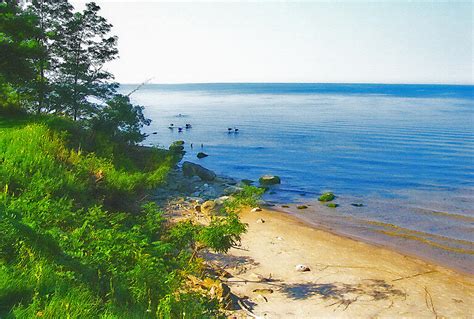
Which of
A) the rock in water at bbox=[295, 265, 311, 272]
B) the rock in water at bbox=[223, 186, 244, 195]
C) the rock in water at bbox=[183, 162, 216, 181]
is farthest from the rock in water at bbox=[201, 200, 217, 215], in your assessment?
the rock in water at bbox=[183, 162, 216, 181]

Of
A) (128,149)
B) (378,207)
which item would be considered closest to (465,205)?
(378,207)

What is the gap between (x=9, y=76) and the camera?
16.6 m

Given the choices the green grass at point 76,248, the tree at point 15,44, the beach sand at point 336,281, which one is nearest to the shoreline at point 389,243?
the beach sand at point 336,281

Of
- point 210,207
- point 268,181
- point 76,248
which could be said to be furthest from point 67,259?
point 268,181

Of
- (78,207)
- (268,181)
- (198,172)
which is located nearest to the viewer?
(78,207)

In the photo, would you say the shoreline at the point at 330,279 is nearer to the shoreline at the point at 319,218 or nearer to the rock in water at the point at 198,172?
the shoreline at the point at 319,218

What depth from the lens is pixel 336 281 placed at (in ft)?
40.5

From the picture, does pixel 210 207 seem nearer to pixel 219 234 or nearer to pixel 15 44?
pixel 219 234

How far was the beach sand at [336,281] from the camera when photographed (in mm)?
10445

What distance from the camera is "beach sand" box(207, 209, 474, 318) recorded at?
10.4m

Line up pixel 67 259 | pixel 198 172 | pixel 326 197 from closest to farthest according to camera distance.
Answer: pixel 67 259, pixel 326 197, pixel 198 172

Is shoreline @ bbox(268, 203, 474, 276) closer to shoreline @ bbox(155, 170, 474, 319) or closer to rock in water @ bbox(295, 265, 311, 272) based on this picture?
shoreline @ bbox(155, 170, 474, 319)

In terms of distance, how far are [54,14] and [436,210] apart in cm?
2469

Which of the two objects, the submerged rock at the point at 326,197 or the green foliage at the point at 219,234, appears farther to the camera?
the submerged rock at the point at 326,197
